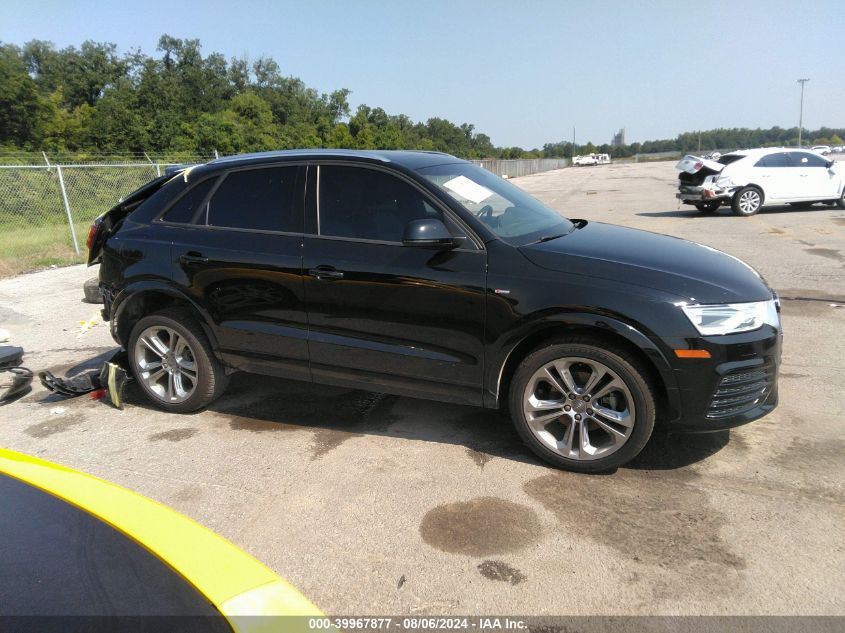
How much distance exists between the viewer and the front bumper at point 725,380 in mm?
3455

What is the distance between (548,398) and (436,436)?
2.91 feet

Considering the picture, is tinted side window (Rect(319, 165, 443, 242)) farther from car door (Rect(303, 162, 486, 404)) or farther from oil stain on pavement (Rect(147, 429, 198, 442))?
oil stain on pavement (Rect(147, 429, 198, 442))

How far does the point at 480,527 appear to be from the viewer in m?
3.29

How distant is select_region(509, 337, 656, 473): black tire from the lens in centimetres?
355

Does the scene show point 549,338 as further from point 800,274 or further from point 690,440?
point 800,274

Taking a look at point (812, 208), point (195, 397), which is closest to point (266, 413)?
point (195, 397)

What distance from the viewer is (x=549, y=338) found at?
3.76 meters

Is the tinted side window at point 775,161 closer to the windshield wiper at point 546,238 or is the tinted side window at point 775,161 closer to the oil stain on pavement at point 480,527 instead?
the windshield wiper at point 546,238

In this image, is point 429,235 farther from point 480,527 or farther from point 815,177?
point 815,177

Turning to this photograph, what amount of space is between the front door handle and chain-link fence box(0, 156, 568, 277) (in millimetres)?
9081

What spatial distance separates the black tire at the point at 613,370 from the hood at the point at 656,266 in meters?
0.42

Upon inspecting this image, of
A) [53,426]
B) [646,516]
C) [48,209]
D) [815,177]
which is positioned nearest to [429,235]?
[646,516]

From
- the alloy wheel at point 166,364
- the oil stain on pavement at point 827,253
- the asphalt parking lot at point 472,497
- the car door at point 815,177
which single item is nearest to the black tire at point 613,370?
the asphalt parking lot at point 472,497

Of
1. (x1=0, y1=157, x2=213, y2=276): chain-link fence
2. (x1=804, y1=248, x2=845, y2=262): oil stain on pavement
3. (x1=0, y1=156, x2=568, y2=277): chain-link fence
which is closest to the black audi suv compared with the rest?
(x1=804, y1=248, x2=845, y2=262): oil stain on pavement
